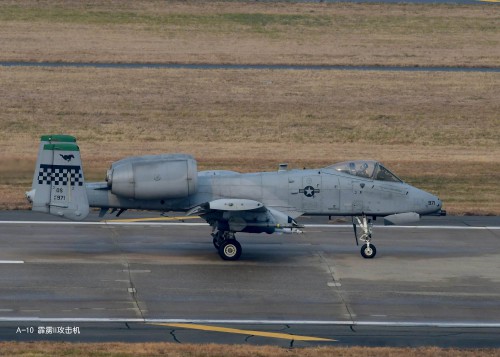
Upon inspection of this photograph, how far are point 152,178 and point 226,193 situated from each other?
2096mm

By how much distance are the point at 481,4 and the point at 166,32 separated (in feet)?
84.5

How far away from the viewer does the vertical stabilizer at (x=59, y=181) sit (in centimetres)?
2680

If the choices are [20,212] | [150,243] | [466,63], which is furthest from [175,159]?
[466,63]

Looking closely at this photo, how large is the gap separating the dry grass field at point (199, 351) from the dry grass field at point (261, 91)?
14560 millimetres

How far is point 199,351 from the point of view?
2091 centimetres

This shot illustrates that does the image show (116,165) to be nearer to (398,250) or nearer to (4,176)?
(398,250)

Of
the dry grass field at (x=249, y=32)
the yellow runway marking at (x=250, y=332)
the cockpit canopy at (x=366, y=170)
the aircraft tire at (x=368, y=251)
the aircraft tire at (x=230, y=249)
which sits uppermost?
the dry grass field at (x=249, y=32)

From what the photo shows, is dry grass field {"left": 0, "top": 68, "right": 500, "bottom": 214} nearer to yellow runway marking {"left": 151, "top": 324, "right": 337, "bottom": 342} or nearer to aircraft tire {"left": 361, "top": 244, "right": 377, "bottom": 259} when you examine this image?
aircraft tire {"left": 361, "top": 244, "right": 377, "bottom": 259}

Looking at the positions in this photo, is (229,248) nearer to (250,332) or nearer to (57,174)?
(57,174)

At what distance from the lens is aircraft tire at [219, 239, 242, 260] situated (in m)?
28.2

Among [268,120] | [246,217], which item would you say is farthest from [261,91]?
[246,217]

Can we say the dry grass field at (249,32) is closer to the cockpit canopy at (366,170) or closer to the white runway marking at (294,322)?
the cockpit canopy at (366,170)

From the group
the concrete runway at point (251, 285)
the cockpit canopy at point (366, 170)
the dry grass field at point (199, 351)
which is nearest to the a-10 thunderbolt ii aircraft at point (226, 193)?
the cockpit canopy at point (366, 170)

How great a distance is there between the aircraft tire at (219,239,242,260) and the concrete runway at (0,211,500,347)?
8.8 inches
